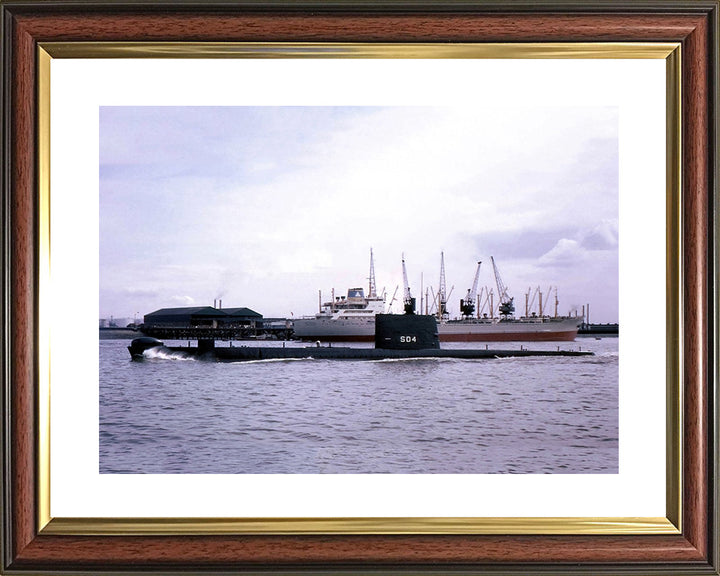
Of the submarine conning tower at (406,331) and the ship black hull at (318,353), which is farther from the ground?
the submarine conning tower at (406,331)

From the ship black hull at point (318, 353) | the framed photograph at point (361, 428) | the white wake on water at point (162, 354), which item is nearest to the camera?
the framed photograph at point (361, 428)

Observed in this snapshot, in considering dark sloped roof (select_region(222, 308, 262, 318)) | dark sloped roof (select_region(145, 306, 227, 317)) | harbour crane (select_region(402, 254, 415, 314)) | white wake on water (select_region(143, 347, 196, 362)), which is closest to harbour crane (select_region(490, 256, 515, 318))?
harbour crane (select_region(402, 254, 415, 314))

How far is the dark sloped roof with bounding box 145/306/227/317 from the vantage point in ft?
5.37

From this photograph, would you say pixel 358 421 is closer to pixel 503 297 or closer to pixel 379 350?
pixel 503 297

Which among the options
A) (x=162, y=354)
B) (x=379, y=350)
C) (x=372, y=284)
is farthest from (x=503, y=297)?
(x=162, y=354)

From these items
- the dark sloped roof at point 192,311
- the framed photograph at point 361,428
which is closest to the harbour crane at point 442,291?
the framed photograph at point 361,428

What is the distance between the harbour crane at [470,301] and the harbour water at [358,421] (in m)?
0.24

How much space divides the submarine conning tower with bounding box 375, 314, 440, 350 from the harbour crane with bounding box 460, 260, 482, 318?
0.14 m

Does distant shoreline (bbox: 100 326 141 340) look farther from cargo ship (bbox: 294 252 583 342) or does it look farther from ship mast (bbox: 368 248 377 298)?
ship mast (bbox: 368 248 377 298)

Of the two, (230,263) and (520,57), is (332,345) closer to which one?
(230,263)

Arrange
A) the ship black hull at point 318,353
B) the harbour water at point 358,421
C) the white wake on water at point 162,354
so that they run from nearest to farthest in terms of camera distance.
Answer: the harbour water at point 358,421, the white wake on water at point 162,354, the ship black hull at point 318,353

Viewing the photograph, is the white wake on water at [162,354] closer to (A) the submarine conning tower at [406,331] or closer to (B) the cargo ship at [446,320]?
(B) the cargo ship at [446,320]

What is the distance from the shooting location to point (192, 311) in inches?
67.0

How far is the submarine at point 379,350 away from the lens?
168 centimetres
